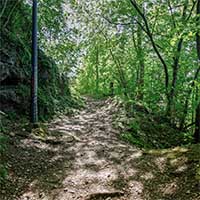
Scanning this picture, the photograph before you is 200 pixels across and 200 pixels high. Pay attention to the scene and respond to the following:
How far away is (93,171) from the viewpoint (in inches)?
276

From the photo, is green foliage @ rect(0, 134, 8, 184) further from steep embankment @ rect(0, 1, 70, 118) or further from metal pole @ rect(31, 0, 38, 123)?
steep embankment @ rect(0, 1, 70, 118)

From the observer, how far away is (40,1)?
14.4 meters

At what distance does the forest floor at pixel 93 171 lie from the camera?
18.9 feet

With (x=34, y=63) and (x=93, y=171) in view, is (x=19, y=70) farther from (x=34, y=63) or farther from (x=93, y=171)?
(x=93, y=171)

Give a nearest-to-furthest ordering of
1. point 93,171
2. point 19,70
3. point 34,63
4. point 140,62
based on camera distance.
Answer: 1. point 93,171
2. point 34,63
3. point 19,70
4. point 140,62

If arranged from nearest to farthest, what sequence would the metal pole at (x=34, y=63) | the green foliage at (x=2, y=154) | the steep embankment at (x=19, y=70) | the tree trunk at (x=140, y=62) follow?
the green foliage at (x=2, y=154) → the metal pole at (x=34, y=63) → the steep embankment at (x=19, y=70) → the tree trunk at (x=140, y=62)

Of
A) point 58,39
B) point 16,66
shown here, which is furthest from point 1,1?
point 58,39

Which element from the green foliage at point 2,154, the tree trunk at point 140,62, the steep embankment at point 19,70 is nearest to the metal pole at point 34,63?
the steep embankment at point 19,70

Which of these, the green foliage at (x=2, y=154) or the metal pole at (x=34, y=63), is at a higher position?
the metal pole at (x=34, y=63)

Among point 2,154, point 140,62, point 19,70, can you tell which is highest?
point 140,62

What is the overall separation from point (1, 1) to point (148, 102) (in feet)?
29.5

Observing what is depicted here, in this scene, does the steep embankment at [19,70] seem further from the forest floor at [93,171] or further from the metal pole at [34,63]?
the forest floor at [93,171]

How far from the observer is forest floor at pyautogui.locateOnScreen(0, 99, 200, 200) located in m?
5.77

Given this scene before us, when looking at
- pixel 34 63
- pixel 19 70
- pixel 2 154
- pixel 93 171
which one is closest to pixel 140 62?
pixel 19 70
